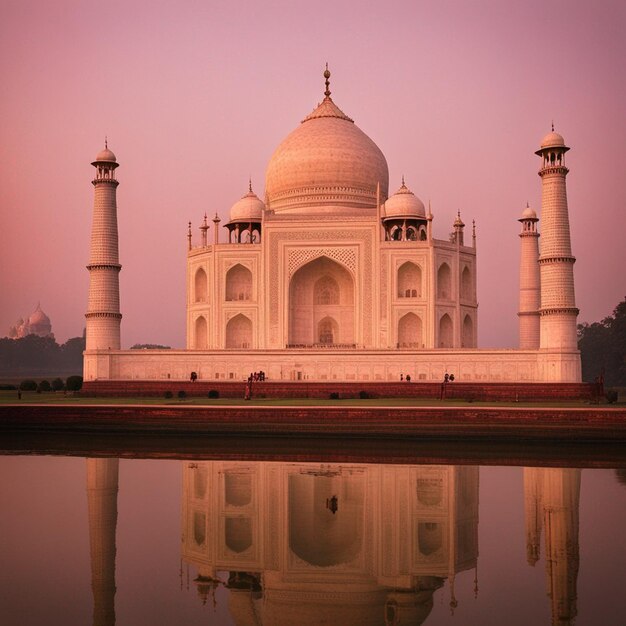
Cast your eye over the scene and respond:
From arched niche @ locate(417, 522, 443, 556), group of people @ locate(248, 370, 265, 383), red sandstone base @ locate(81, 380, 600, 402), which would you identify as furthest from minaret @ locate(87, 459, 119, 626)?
group of people @ locate(248, 370, 265, 383)

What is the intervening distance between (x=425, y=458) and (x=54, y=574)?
324 inches

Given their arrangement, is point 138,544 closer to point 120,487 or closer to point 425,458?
point 120,487

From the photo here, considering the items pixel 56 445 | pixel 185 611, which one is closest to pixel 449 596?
pixel 185 611

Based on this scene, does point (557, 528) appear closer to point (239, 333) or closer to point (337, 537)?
point (337, 537)

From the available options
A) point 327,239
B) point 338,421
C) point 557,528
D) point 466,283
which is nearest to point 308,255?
point 327,239

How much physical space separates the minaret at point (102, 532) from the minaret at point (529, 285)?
Answer: 2063 centimetres

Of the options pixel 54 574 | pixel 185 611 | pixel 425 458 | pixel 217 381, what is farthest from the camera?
pixel 217 381

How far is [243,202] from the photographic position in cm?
3084

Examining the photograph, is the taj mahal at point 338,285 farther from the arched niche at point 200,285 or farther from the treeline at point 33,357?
the treeline at point 33,357

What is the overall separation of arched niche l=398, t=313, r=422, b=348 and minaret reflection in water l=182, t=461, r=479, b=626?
14.5 metres

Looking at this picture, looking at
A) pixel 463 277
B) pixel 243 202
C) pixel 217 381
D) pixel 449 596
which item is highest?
pixel 243 202

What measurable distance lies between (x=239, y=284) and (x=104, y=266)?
5002 millimetres

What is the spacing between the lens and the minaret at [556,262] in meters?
24.2

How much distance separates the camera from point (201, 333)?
30.0m
